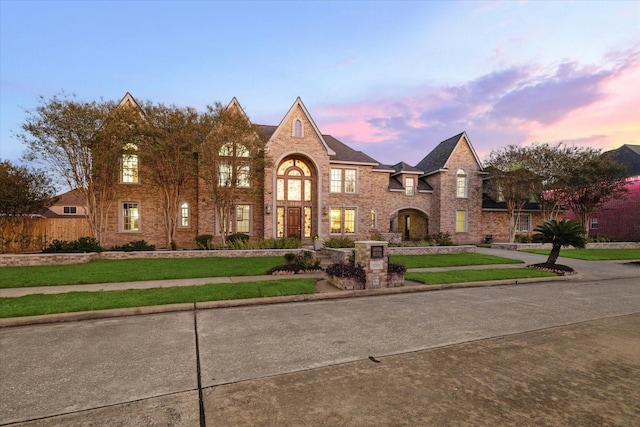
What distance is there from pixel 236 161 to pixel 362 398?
1729cm

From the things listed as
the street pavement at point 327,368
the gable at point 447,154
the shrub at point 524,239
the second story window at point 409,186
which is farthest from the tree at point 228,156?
the shrub at point 524,239

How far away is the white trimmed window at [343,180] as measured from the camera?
25281mm

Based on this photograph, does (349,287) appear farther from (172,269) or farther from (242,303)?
(172,269)

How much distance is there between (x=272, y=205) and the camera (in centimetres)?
2284

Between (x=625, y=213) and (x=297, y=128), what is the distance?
34845 millimetres

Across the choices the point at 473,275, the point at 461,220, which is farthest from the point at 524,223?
the point at 473,275

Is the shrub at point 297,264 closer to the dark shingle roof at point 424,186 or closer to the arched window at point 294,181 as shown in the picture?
the arched window at point 294,181

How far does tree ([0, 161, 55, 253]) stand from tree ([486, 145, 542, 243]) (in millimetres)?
32047

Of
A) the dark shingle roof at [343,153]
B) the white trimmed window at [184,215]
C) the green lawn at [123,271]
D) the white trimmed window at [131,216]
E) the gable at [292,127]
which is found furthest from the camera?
the dark shingle roof at [343,153]

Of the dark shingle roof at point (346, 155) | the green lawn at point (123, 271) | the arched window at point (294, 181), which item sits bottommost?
the green lawn at point (123, 271)

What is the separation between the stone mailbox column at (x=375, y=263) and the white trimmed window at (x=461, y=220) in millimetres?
21730

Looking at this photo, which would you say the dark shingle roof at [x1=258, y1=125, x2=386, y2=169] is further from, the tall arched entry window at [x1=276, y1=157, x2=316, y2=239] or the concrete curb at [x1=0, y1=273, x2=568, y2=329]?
the concrete curb at [x1=0, y1=273, x2=568, y2=329]

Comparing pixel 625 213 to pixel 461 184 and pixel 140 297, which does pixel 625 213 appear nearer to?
pixel 461 184

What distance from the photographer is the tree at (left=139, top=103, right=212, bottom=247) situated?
18.0 metres
